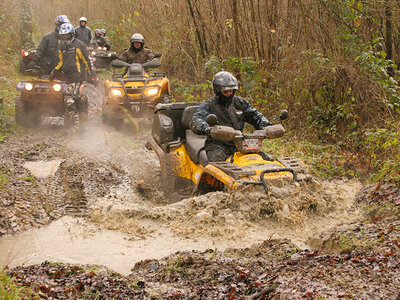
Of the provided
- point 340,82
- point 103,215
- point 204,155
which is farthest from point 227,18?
point 103,215

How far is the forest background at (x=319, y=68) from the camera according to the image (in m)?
8.10

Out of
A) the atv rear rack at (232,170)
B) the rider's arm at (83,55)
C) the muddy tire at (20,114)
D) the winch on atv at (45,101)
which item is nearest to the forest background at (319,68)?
the muddy tire at (20,114)

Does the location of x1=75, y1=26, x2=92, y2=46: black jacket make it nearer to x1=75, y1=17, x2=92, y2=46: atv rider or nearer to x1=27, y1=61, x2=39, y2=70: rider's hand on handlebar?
x1=75, y1=17, x2=92, y2=46: atv rider

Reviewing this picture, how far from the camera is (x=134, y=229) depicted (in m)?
5.56

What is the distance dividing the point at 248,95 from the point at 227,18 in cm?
232

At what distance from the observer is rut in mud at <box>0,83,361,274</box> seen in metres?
4.95

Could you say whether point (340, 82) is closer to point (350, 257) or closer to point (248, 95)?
point (248, 95)

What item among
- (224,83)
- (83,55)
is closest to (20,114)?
(83,55)

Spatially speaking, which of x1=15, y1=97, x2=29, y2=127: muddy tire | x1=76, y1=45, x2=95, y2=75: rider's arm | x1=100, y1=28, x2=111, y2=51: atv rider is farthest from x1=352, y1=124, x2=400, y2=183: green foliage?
x1=100, y1=28, x2=111, y2=51: atv rider

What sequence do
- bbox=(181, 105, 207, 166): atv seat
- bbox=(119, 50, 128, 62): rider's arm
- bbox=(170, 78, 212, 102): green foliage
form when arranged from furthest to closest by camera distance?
bbox=(119, 50, 128, 62): rider's arm < bbox=(170, 78, 212, 102): green foliage < bbox=(181, 105, 207, 166): atv seat

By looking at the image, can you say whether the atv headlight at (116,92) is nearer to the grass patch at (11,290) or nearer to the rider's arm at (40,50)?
A: the rider's arm at (40,50)

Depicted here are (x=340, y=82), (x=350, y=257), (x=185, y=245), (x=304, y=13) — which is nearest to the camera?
Result: (x=350, y=257)

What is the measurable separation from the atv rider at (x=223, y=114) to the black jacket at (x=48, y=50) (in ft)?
19.5

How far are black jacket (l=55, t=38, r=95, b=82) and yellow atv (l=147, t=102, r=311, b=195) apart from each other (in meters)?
4.44
